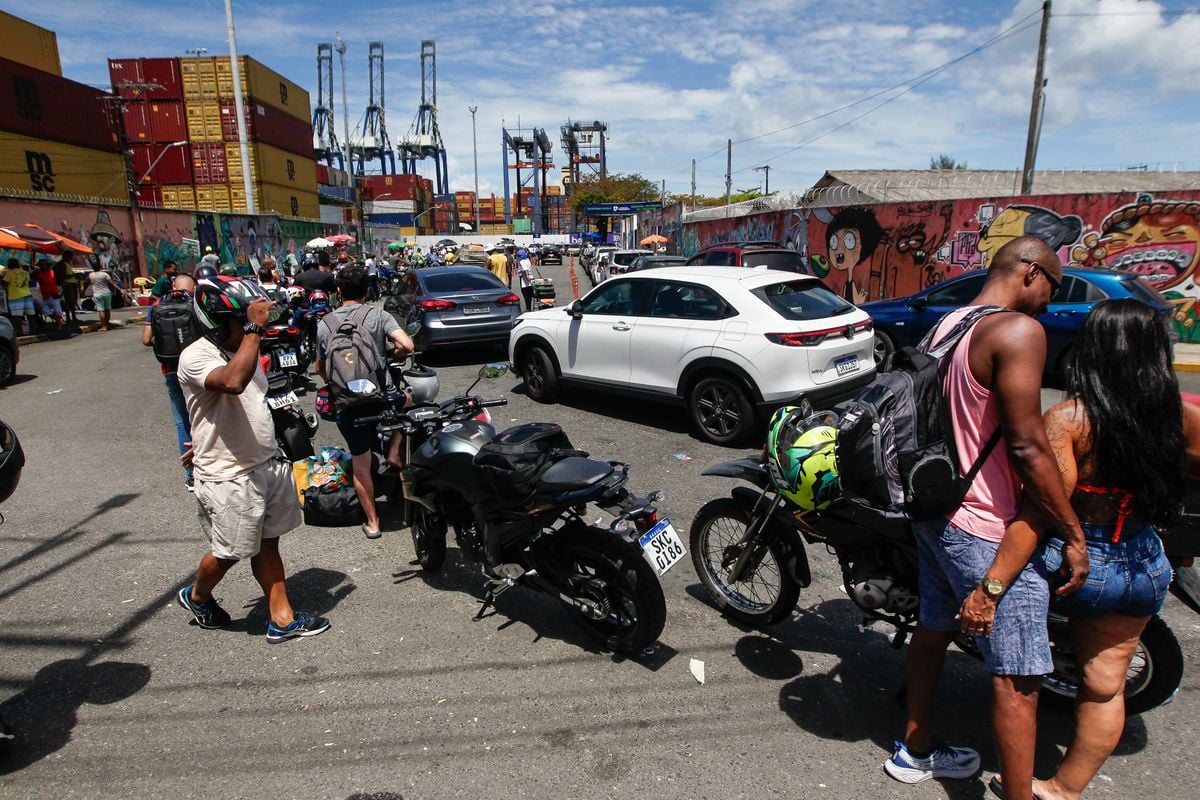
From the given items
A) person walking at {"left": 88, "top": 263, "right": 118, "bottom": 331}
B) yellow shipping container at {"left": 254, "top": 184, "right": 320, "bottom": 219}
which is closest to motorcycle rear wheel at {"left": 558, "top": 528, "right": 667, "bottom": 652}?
person walking at {"left": 88, "top": 263, "right": 118, "bottom": 331}

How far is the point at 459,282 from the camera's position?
11609 mm

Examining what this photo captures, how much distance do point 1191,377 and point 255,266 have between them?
3151cm

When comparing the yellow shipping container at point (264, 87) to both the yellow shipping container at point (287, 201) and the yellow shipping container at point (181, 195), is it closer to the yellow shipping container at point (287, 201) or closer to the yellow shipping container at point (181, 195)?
the yellow shipping container at point (287, 201)

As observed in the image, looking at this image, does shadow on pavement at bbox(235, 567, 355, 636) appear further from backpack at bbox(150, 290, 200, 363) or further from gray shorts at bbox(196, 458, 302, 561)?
backpack at bbox(150, 290, 200, 363)

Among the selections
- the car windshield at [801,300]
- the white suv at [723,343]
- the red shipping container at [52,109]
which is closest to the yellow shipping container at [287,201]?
the red shipping container at [52,109]

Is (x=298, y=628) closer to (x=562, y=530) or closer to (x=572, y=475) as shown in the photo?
(x=562, y=530)

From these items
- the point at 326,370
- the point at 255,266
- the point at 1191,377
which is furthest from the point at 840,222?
the point at 255,266

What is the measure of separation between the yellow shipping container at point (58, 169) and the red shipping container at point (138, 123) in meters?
8.06

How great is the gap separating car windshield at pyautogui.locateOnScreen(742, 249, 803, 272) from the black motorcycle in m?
9.17

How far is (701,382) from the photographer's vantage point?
6.80 metres

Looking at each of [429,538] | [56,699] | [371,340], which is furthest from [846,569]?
Answer: [56,699]

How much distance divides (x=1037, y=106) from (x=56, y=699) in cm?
2005

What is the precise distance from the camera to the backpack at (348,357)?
4.69 meters

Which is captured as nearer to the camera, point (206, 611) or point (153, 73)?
point (206, 611)
